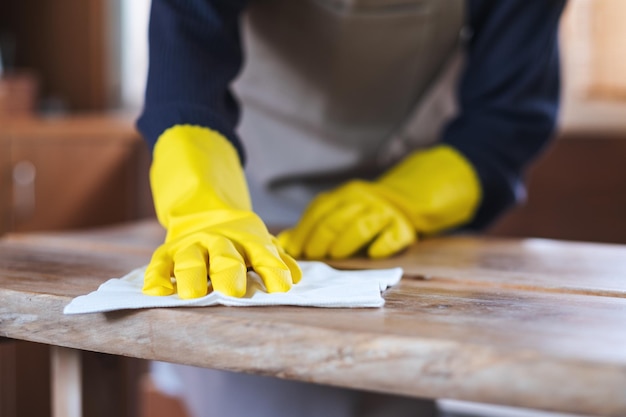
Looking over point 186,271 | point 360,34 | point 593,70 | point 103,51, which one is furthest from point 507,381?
point 103,51

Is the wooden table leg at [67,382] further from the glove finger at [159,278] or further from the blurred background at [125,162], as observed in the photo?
the blurred background at [125,162]

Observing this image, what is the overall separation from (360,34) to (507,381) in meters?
0.65

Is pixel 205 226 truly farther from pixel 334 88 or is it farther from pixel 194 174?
pixel 334 88

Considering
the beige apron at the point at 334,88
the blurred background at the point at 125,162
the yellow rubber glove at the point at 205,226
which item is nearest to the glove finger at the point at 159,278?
the yellow rubber glove at the point at 205,226

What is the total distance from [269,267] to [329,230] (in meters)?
0.21

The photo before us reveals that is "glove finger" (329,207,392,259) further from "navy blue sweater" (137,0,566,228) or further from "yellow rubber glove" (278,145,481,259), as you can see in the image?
"navy blue sweater" (137,0,566,228)

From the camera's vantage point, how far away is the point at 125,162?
2043 millimetres

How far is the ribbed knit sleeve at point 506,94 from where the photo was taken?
951mm

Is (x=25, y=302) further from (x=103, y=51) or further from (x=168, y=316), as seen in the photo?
(x=103, y=51)

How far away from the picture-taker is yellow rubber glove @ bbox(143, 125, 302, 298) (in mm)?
522

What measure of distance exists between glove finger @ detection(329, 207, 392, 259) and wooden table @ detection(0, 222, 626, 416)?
10 cm

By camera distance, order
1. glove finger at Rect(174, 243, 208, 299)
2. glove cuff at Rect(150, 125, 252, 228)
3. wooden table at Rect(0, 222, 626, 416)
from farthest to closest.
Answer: glove cuff at Rect(150, 125, 252, 228) < glove finger at Rect(174, 243, 208, 299) < wooden table at Rect(0, 222, 626, 416)

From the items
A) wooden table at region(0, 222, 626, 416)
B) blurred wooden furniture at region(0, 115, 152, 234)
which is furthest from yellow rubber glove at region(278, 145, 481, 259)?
blurred wooden furniture at region(0, 115, 152, 234)

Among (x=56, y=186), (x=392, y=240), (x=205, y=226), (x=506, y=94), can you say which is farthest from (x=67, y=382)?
(x=56, y=186)
